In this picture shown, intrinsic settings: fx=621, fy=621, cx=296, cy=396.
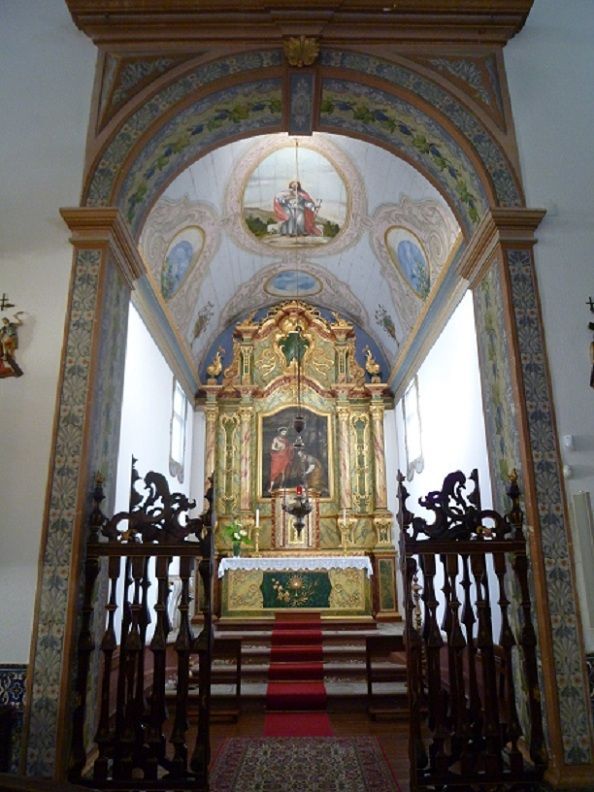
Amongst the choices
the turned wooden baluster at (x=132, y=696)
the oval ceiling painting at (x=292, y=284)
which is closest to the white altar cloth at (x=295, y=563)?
the oval ceiling painting at (x=292, y=284)

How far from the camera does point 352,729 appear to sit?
6062mm

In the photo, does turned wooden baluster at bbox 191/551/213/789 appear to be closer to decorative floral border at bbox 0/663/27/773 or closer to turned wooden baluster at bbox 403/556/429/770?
decorative floral border at bbox 0/663/27/773

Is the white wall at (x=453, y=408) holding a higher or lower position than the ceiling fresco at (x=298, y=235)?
lower

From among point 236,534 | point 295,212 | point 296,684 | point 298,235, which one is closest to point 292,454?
point 236,534

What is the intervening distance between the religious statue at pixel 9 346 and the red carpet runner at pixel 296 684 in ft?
13.2

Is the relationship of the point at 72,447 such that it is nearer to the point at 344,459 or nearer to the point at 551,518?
the point at 551,518

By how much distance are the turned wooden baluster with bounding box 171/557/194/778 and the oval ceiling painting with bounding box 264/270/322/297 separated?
28.1 feet

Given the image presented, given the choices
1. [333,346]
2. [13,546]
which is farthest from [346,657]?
[333,346]

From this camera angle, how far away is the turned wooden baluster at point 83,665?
3.99m

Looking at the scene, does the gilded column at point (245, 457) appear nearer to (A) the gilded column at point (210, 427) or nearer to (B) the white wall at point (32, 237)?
(A) the gilded column at point (210, 427)

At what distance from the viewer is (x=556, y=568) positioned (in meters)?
4.32

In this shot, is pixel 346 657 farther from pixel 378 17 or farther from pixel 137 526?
pixel 378 17

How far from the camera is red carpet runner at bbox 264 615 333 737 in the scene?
6.11 m

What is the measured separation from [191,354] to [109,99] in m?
6.69
